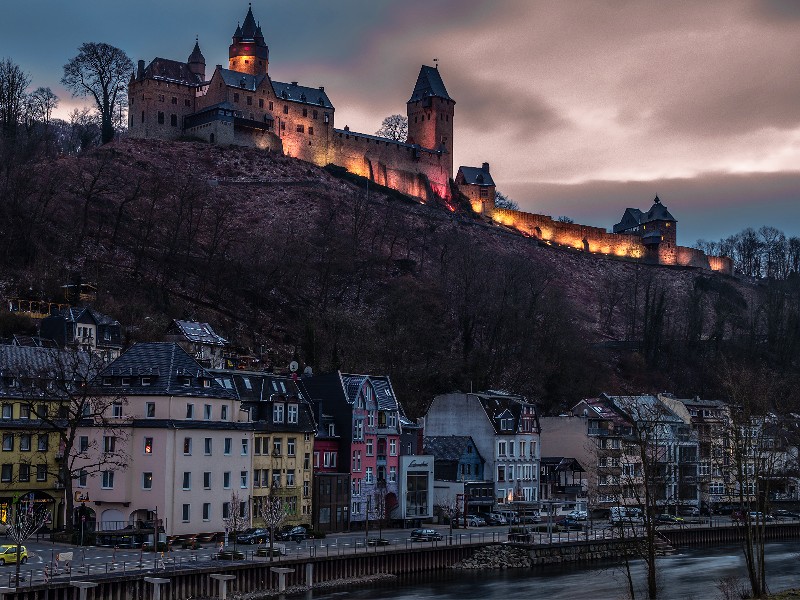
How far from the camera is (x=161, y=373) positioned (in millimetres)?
74312

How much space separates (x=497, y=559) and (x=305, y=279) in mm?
86399

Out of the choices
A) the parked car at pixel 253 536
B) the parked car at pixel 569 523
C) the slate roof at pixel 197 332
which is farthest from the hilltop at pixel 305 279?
the parked car at pixel 253 536

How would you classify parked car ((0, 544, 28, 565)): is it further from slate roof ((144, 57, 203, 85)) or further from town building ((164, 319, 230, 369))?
slate roof ((144, 57, 203, 85))

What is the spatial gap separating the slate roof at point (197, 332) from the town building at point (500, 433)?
23.2m

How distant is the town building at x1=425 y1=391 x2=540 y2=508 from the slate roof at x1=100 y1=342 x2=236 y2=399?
115ft

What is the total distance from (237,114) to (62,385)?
126624 millimetres

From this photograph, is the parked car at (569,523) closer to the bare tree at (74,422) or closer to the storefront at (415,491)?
the storefront at (415,491)

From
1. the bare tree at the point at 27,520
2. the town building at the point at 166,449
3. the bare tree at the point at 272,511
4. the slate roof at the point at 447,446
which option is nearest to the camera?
the bare tree at the point at 27,520

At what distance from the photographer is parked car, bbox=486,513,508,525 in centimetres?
9761

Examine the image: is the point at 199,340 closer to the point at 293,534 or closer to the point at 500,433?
the point at 500,433

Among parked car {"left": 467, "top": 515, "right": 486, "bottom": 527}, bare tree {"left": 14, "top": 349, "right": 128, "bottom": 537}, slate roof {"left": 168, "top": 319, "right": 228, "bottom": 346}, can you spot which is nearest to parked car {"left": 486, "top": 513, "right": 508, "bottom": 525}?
parked car {"left": 467, "top": 515, "right": 486, "bottom": 527}

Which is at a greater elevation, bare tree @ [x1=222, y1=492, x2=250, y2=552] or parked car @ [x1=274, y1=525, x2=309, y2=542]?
bare tree @ [x1=222, y1=492, x2=250, y2=552]

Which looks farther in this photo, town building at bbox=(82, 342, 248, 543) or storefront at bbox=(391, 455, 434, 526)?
storefront at bbox=(391, 455, 434, 526)

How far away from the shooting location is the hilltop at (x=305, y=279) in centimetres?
13150
